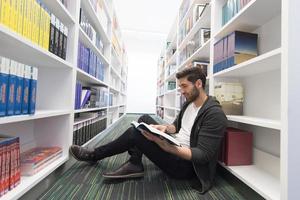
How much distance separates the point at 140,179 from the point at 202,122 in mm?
581

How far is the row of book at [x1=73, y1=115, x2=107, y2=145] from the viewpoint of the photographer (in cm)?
164

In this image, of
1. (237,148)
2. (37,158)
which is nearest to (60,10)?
(37,158)

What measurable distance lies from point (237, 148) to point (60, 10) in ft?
5.20

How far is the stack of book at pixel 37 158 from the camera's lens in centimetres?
99

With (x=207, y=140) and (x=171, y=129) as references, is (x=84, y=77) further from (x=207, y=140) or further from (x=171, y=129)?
(x=207, y=140)

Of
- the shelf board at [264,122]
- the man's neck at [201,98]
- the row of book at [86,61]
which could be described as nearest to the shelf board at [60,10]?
the row of book at [86,61]

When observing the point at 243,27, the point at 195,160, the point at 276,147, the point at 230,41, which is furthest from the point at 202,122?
the point at 243,27

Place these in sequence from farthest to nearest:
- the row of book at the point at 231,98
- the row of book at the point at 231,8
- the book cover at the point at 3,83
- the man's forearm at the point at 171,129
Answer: the man's forearm at the point at 171,129
the row of book at the point at 231,98
the row of book at the point at 231,8
the book cover at the point at 3,83

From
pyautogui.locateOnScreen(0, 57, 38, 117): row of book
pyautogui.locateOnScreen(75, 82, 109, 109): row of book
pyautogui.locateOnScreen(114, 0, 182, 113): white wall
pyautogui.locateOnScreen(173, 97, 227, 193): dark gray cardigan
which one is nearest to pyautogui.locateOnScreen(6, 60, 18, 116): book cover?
pyautogui.locateOnScreen(0, 57, 38, 117): row of book

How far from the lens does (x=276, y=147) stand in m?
1.20

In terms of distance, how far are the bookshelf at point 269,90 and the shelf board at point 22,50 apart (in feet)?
3.77

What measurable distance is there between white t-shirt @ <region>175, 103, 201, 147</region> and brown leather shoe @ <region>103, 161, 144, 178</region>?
14.3 inches

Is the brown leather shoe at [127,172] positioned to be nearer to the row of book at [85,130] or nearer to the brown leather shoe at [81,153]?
the brown leather shoe at [81,153]

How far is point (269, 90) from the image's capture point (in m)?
1.27
